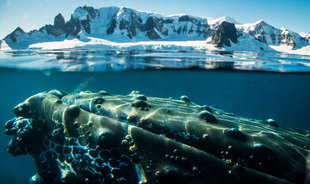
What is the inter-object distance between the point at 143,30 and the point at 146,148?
11843 cm

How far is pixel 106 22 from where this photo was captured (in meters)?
109

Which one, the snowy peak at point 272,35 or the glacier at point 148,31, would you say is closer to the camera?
the glacier at point 148,31

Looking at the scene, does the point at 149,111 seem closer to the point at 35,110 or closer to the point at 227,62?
the point at 35,110

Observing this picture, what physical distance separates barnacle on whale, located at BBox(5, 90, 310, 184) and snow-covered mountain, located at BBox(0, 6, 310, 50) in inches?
3371

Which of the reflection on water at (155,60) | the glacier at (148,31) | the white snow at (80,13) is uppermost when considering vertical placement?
the white snow at (80,13)

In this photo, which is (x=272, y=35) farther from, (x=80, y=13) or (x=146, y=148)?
(x=146, y=148)

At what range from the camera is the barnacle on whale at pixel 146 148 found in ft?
7.54

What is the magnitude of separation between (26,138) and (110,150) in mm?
2384

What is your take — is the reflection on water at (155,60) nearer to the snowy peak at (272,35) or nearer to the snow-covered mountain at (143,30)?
the snow-covered mountain at (143,30)

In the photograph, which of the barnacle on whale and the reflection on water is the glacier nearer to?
the reflection on water

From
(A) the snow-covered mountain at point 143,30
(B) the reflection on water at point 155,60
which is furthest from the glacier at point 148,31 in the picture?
(B) the reflection on water at point 155,60

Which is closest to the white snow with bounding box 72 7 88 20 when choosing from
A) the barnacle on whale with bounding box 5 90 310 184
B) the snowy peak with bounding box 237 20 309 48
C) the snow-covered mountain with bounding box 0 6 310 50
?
the snow-covered mountain with bounding box 0 6 310 50

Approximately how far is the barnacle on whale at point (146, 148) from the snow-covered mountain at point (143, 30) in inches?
3371

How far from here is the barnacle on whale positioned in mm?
2297
